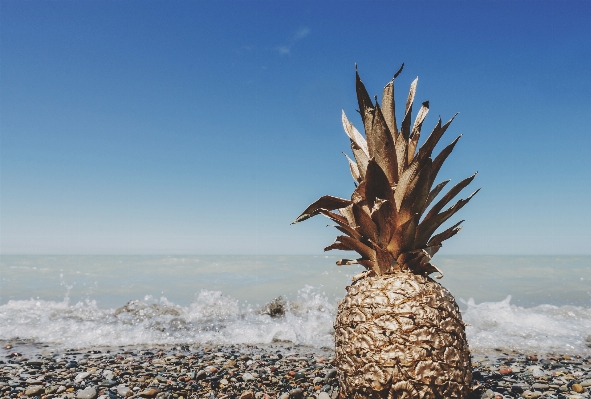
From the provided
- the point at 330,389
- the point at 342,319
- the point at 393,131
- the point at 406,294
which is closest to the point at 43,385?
the point at 330,389

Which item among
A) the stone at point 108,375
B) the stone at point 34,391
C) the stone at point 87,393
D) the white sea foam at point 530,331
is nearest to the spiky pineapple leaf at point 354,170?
the stone at point 87,393

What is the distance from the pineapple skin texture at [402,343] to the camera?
3398mm

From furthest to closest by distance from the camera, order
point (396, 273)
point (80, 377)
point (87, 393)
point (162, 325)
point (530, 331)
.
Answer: point (162, 325), point (530, 331), point (80, 377), point (87, 393), point (396, 273)

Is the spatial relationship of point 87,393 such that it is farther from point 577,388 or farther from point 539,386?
point 577,388

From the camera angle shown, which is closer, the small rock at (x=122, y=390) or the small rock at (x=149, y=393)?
the small rock at (x=149, y=393)

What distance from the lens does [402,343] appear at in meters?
3.42

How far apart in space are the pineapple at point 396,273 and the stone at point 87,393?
159 inches

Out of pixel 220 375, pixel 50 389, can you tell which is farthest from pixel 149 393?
pixel 50 389

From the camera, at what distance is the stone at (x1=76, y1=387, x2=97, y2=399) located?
5.43 metres

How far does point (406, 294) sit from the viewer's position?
11.7ft

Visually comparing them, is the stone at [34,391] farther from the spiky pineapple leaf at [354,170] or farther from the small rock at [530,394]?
the small rock at [530,394]

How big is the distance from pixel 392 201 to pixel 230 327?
921 cm

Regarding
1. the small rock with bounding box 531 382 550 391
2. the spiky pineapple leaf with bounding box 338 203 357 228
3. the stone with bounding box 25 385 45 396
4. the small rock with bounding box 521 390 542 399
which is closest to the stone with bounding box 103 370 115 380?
the stone with bounding box 25 385 45 396

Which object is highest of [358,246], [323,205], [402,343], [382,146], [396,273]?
[382,146]
